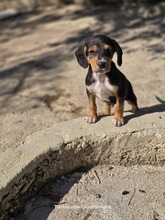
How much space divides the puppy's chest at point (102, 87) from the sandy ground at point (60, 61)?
0.64 metres

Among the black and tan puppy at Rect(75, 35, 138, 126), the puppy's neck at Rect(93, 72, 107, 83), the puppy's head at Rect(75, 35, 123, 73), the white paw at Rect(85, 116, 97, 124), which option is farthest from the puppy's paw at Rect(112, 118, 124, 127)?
the puppy's head at Rect(75, 35, 123, 73)

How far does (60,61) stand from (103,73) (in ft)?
10.2

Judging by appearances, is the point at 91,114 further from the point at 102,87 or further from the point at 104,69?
the point at 104,69

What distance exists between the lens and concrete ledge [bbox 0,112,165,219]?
290cm

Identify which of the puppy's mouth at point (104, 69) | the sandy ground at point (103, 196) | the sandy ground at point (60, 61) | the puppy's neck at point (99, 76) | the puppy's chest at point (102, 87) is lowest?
the sandy ground at point (60, 61)

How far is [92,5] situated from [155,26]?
6.86ft

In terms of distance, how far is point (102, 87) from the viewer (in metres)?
3.20

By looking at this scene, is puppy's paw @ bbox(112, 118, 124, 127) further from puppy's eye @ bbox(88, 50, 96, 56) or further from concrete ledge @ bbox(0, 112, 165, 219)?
puppy's eye @ bbox(88, 50, 96, 56)

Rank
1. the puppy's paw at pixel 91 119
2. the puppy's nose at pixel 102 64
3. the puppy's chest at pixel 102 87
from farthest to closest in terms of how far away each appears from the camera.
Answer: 1. the puppy's paw at pixel 91 119
2. the puppy's chest at pixel 102 87
3. the puppy's nose at pixel 102 64

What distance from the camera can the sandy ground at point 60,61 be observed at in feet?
15.1

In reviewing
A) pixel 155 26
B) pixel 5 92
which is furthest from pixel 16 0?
pixel 5 92

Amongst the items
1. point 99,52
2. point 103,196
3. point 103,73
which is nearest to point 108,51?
Result: point 99,52

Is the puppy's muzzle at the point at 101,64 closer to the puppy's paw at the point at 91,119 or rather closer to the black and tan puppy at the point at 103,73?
the black and tan puppy at the point at 103,73

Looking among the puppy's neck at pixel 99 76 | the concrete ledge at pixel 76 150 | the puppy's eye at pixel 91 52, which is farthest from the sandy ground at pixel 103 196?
the puppy's eye at pixel 91 52
